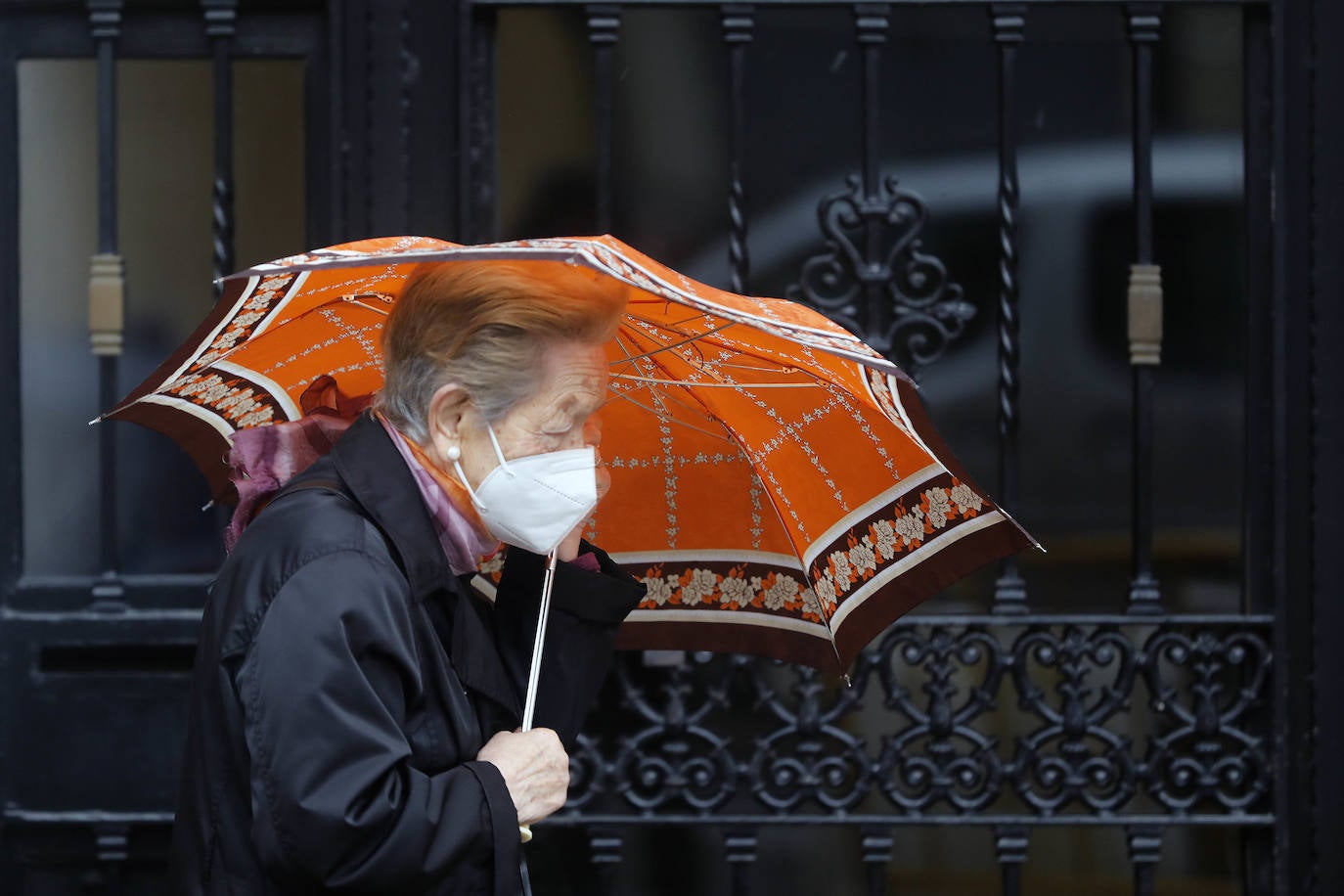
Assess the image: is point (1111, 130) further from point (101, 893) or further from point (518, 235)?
point (101, 893)

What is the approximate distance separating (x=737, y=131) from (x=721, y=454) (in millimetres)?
1358

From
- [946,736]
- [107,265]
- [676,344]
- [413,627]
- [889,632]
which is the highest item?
[107,265]

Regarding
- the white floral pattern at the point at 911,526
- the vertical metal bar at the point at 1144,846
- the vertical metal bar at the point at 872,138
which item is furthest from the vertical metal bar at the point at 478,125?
the vertical metal bar at the point at 1144,846

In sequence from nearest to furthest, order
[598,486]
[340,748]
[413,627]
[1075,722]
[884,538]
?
1. [340,748]
2. [413,627]
3. [598,486]
4. [884,538]
5. [1075,722]

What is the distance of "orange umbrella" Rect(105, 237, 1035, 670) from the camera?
2.10 meters

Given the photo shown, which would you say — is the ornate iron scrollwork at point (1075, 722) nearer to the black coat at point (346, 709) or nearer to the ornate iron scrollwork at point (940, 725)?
the ornate iron scrollwork at point (940, 725)

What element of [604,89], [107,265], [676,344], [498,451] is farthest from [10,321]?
[676,344]

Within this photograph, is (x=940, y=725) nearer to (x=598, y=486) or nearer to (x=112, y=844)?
(x=598, y=486)

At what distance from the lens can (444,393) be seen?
6.24 feet

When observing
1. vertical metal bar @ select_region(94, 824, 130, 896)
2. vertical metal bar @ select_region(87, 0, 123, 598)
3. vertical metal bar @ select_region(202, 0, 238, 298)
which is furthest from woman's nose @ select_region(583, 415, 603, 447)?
vertical metal bar @ select_region(94, 824, 130, 896)

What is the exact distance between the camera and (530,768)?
1.88 metres

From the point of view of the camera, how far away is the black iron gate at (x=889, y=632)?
133 inches

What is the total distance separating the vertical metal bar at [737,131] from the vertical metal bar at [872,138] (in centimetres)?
26

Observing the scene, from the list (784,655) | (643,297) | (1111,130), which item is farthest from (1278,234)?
(643,297)
